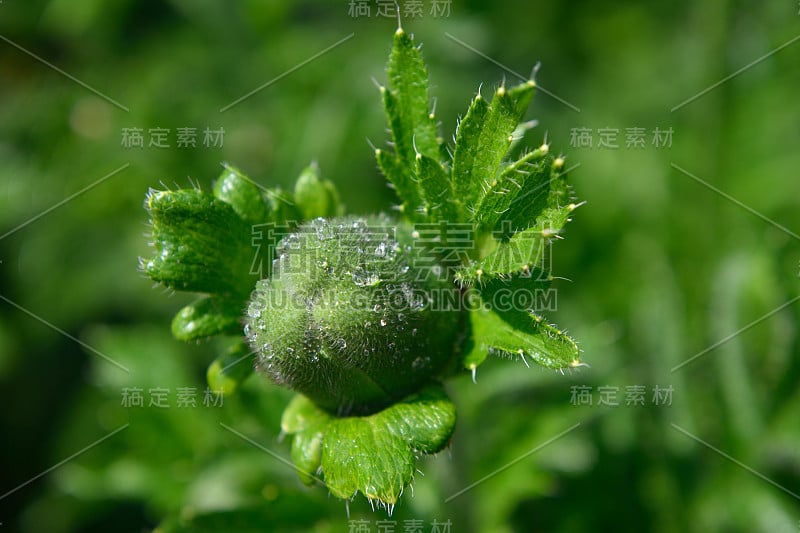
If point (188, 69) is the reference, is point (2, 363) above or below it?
below

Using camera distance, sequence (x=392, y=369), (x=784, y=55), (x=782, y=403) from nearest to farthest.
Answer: (x=392, y=369) → (x=782, y=403) → (x=784, y=55)

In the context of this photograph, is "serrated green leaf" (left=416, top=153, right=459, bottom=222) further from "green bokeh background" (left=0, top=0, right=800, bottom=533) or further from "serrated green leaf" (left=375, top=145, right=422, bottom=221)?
"green bokeh background" (left=0, top=0, right=800, bottom=533)

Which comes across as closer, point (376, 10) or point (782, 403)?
point (782, 403)

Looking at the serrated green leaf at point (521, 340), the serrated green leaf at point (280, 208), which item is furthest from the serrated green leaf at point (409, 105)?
the serrated green leaf at point (521, 340)

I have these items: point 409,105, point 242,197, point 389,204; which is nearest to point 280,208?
point 242,197

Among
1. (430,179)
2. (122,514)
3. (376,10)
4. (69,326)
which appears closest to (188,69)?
(376,10)

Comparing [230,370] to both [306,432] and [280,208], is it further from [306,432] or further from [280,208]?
[280,208]

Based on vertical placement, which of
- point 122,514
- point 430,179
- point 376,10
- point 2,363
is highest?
point 376,10

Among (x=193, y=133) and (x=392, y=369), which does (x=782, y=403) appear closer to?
(x=392, y=369)
